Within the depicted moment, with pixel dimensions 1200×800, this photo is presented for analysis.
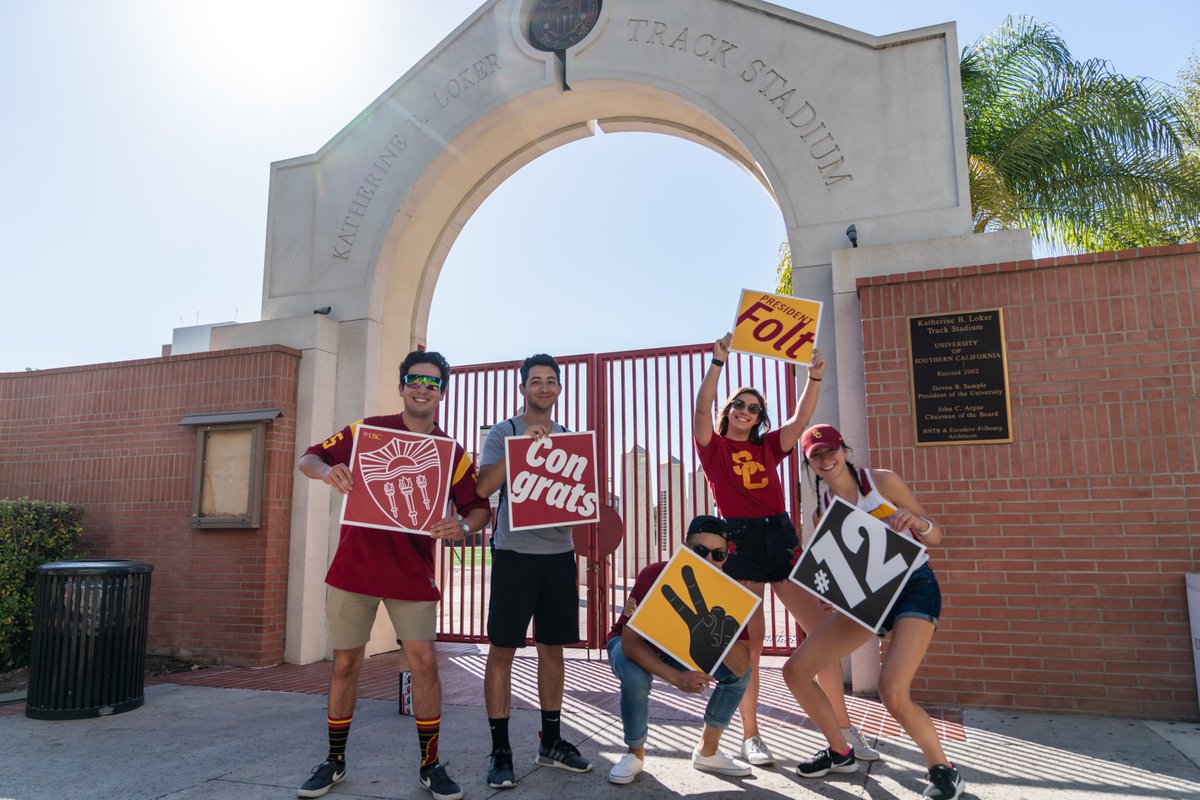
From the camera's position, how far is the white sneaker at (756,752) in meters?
4.01

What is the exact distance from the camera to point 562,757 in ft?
13.1

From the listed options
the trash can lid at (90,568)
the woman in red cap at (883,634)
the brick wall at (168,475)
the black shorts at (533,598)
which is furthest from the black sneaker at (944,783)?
the brick wall at (168,475)

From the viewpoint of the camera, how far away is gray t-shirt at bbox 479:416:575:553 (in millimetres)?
4051

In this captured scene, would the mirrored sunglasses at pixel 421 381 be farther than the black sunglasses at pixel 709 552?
Yes

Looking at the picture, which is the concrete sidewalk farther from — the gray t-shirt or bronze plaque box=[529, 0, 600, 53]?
bronze plaque box=[529, 0, 600, 53]

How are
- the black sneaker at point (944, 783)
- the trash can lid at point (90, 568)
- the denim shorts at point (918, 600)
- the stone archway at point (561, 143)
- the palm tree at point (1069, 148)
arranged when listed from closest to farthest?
the black sneaker at point (944, 783), the denim shorts at point (918, 600), the trash can lid at point (90, 568), the stone archway at point (561, 143), the palm tree at point (1069, 148)

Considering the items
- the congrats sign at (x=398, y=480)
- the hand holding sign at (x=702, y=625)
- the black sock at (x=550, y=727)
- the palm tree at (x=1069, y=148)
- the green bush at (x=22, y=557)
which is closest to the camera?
the hand holding sign at (x=702, y=625)

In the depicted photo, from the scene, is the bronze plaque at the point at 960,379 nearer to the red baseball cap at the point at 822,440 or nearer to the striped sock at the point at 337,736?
the red baseball cap at the point at 822,440

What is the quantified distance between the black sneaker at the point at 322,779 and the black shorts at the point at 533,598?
918 mm

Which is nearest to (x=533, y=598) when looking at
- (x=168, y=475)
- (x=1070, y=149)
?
(x=168, y=475)

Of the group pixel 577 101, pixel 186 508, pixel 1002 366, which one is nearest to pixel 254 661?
pixel 186 508

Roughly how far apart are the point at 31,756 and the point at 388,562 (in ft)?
8.50

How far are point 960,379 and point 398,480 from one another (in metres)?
3.95

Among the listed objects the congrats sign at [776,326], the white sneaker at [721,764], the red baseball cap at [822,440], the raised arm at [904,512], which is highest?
the congrats sign at [776,326]
